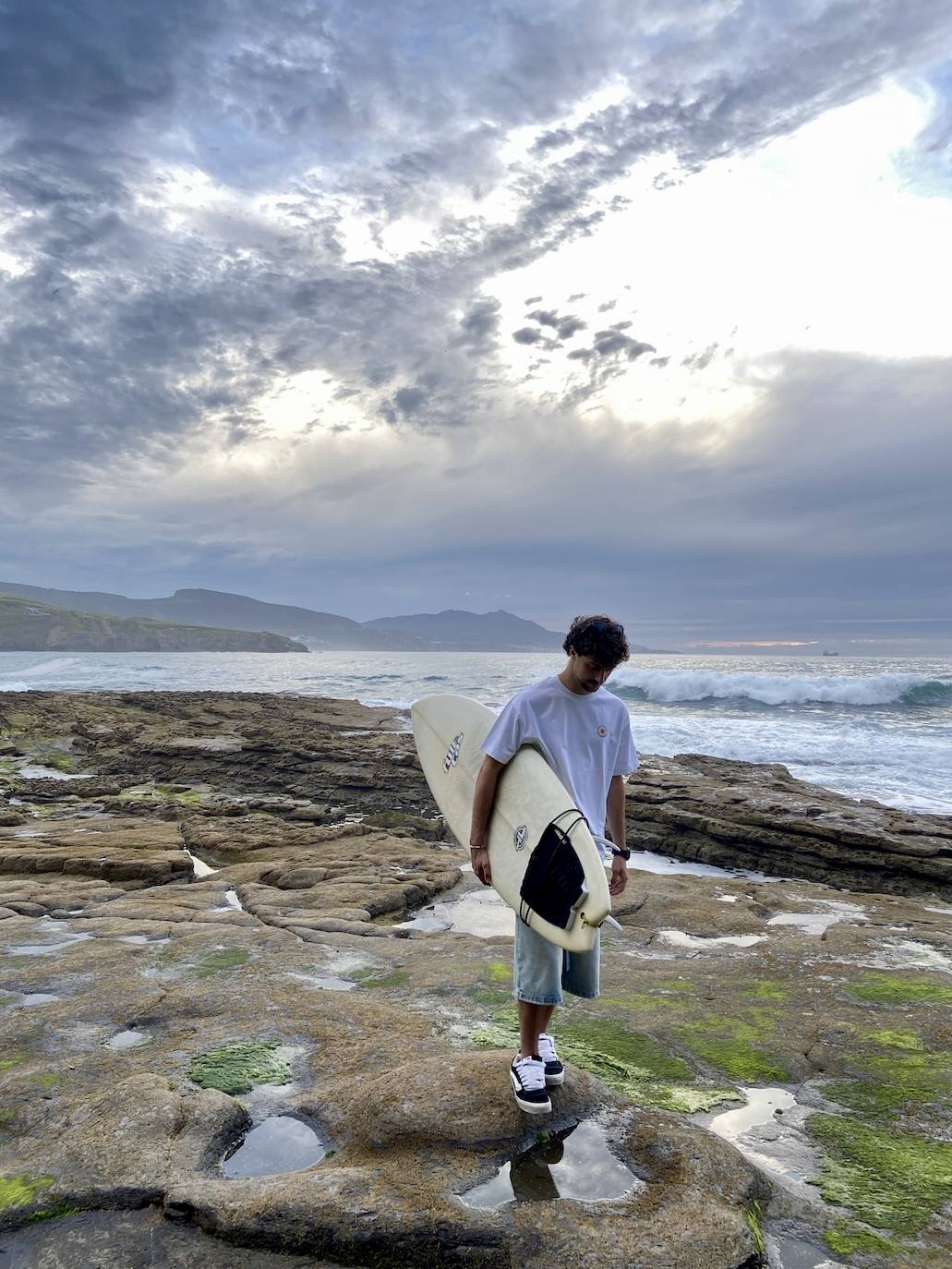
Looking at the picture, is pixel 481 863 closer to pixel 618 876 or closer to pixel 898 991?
pixel 618 876

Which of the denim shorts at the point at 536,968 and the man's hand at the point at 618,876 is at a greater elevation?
the man's hand at the point at 618,876

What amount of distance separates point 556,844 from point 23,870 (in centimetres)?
882

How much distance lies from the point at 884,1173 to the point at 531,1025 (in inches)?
66.3

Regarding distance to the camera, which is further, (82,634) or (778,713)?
(82,634)

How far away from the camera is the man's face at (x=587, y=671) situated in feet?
12.6

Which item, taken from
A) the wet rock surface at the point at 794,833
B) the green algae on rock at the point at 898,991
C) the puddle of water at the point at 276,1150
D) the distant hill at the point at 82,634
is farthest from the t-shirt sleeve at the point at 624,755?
the distant hill at the point at 82,634

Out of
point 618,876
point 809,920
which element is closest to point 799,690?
point 809,920

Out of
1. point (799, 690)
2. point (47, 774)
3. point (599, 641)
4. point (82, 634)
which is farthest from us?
point (82, 634)

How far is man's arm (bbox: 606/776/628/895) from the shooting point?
424 centimetres

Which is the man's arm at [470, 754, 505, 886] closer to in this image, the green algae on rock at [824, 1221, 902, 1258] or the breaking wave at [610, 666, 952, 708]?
the green algae on rock at [824, 1221, 902, 1258]

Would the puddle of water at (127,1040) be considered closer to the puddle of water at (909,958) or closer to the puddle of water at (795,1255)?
the puddle of water at (795,1255)

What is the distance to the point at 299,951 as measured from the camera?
659cm

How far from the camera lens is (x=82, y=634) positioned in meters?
161

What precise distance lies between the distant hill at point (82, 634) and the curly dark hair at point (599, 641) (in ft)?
567
